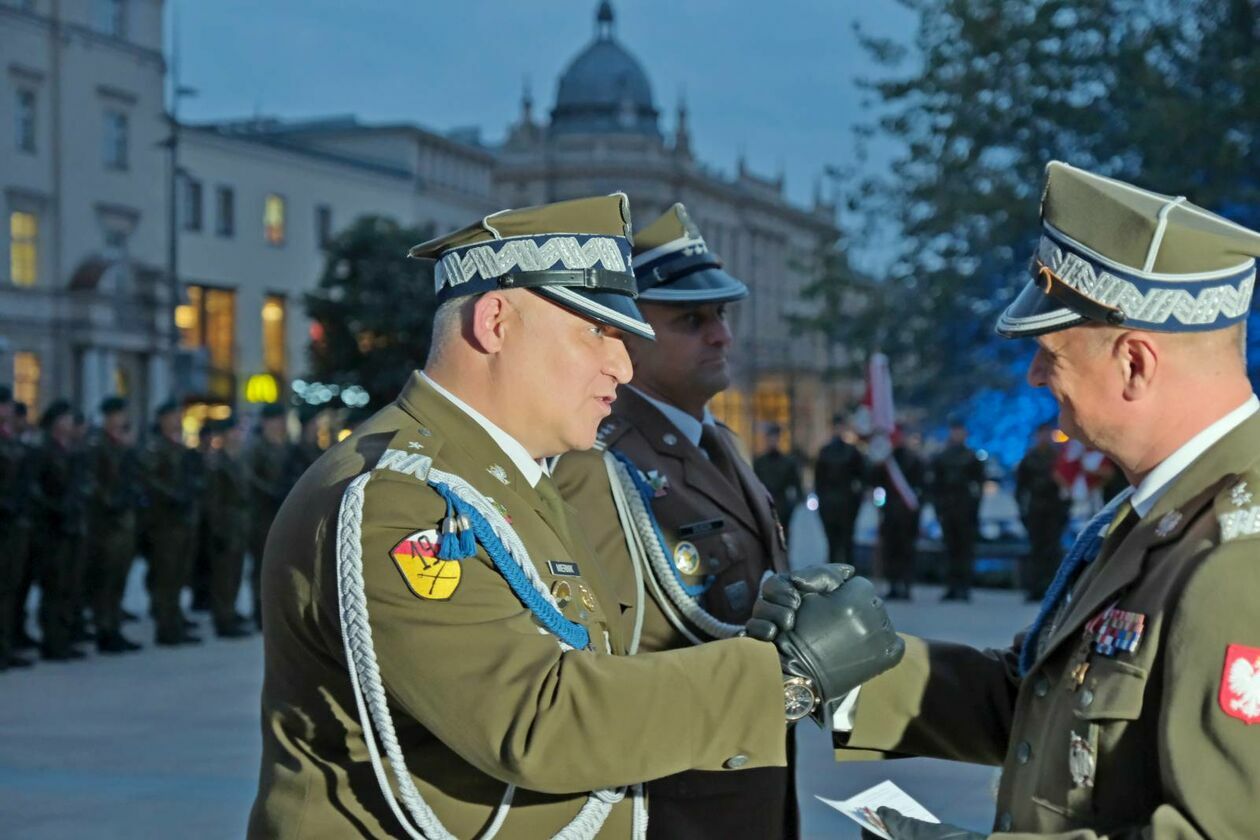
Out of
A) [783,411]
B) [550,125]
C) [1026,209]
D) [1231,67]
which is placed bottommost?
[783,411]

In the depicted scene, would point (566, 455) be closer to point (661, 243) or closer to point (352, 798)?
point (661, 243)

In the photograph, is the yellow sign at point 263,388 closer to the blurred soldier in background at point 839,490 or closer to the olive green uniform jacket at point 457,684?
the blurred soldier in background at point 839,490

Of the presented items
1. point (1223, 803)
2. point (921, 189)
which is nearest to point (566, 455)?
point (1223, 803)

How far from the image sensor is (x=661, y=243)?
14.4ft

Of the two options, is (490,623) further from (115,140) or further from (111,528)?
(115,140)

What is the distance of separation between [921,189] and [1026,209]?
2.25 m

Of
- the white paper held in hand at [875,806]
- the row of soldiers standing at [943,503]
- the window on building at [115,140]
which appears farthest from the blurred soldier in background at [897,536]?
the window on building at [115,140]

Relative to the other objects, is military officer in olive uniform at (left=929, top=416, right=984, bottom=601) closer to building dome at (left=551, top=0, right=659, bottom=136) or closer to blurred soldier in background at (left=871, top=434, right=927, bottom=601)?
blurred soldier in background at (left=871, top=434, right=927, bottom=601)

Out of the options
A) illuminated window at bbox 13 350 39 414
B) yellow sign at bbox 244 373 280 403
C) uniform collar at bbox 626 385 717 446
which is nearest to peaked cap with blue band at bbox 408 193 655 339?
uniform collar at bbox 626 385 717 446

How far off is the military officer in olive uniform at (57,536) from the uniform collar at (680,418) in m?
9.09

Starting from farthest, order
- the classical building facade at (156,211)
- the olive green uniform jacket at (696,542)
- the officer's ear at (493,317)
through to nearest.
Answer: the classical building facade at (156,211)
the olive green uniform jacket at (696,542)
the officer's ear at (493,317)

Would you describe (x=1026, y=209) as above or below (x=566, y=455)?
above

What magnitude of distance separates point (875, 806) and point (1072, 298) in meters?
0.86

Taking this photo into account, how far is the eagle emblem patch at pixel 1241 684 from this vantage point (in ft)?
7.06
